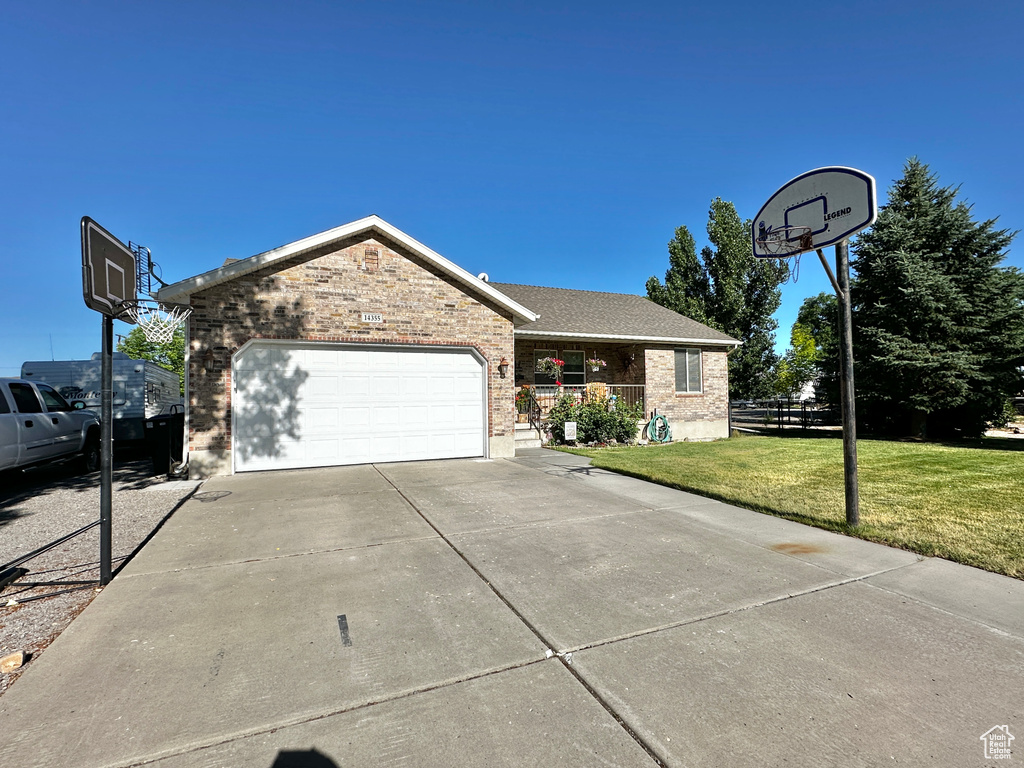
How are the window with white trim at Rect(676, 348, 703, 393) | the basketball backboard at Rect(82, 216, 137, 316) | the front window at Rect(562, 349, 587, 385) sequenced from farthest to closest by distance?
the window with white trim at Rect(676, 348, 703, 393)
the front window at Rect(562, 349, 587, 385)
the basketball backboard at Rect(82, 216, 137, 316)

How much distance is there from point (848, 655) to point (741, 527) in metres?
2.80

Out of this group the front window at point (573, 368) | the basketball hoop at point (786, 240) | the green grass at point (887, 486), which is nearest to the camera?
the green grass at point (887, 486)

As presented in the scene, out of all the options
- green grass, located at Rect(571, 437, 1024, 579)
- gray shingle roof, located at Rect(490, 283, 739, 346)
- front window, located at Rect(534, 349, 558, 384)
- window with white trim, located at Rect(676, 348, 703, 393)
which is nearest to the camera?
green grass, located at Rect(571, 437, 1024, 579)

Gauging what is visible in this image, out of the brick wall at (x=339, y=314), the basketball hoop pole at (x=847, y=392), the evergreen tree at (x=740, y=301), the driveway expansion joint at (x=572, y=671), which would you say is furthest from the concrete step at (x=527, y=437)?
the evergreen tree at (x=740, y=301)

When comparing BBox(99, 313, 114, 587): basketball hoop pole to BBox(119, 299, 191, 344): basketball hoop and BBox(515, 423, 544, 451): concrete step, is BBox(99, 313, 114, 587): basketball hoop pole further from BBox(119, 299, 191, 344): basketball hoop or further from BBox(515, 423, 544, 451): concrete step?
BBox(515, 423, 544, 451): concrete step

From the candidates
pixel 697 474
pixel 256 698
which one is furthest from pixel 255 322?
pixel 697 474

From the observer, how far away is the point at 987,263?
15641 millimetres

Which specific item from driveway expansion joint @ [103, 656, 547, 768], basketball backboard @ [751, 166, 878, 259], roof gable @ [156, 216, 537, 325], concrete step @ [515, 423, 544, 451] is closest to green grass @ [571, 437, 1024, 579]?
concrete step @ [515, 423, 544, 451]

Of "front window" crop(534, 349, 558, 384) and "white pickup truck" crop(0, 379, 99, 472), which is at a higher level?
"front window" crop(534, 349, 558, 384)

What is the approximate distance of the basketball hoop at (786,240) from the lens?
6157mm

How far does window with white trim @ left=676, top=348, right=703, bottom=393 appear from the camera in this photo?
16.3 m

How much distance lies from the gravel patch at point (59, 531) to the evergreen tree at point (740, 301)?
75.4ft

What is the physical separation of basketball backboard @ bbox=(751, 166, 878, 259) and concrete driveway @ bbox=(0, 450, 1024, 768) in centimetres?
355

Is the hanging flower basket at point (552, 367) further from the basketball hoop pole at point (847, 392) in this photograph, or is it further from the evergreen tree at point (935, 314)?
the evergreen tree at point (935, 314)
